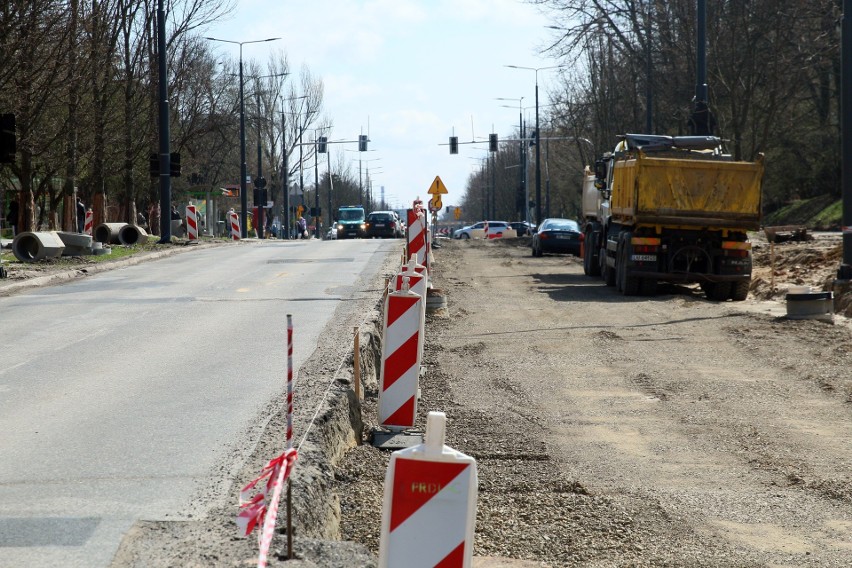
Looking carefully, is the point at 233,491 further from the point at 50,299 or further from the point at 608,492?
the point at 50,299

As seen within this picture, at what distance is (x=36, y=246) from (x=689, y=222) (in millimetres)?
14015

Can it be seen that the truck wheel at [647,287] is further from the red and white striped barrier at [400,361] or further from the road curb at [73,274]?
the red and white striped barrier at [400,361]

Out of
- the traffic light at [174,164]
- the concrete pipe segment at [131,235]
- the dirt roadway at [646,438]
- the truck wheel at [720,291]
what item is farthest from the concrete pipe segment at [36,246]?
the truck wheel at [720,291]

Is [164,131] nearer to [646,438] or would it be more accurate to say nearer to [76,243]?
[76,243]

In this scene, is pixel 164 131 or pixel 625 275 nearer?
pixel 625 275

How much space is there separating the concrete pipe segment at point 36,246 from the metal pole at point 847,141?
16262mm

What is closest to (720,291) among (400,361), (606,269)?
(606,269)

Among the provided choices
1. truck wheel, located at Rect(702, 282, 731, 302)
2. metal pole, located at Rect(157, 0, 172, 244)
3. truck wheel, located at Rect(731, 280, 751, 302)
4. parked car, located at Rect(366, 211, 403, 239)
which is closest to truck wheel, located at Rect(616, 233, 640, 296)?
truck wheel, located at Rect(702, 282, 731, 302)

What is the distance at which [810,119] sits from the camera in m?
51.1

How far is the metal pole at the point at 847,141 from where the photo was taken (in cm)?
1955

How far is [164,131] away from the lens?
3609 centimetres

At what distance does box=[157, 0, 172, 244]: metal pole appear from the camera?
34.8 meters

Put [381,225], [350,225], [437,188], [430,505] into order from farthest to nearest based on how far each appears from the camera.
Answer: [350,225], [381,225], [437,188], [430,505]

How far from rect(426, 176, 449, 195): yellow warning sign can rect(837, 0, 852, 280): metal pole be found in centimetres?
1934
